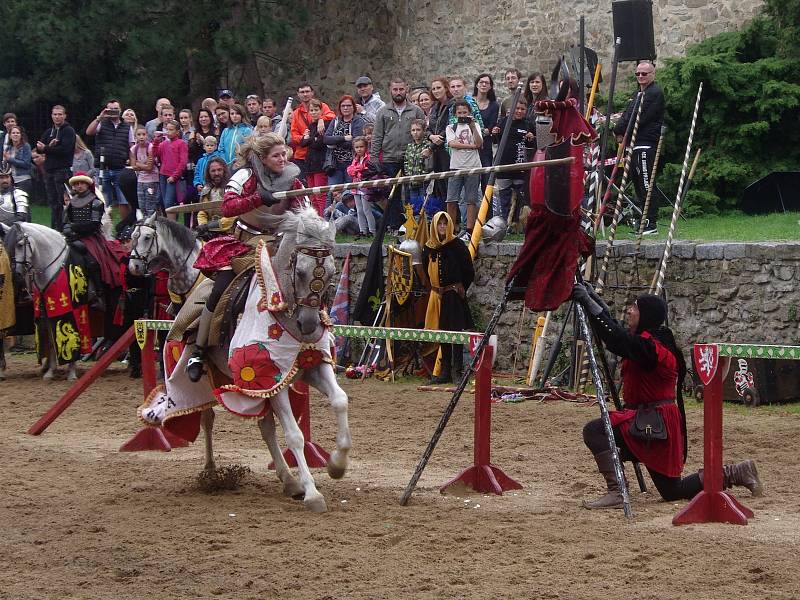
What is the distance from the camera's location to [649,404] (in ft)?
25.1

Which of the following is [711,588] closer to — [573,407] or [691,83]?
[573,407]

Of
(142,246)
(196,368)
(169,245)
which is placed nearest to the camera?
(196,368)

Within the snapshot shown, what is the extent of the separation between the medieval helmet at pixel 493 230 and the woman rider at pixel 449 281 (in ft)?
1.80

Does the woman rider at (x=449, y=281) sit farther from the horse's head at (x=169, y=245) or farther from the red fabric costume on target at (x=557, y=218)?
the red fabric costume on target at (x=557, y=218)

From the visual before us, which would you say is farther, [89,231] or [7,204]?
[7,204]

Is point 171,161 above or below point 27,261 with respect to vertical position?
above

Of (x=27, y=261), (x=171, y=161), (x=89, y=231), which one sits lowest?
(x=27, y=261)

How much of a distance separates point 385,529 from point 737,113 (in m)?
12.4

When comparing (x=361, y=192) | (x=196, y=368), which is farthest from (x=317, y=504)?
(x=361, y=192)

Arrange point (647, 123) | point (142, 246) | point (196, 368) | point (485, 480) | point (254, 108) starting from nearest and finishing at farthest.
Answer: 1. point (485, 480)
2. point (196, 368)
3. point (142, 246)
4. point (647, 123)
5. point (254, 108)

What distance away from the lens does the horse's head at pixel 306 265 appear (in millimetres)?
7879

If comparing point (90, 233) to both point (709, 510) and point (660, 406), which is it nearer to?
point (660, 406)

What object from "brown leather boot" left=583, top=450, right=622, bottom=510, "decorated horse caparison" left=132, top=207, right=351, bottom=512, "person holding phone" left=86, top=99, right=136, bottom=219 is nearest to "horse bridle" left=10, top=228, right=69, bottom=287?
"person holding phone" left=86, top=99, right=136, bottom=219

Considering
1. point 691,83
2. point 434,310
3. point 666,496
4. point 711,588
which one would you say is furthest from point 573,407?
point 691,83
